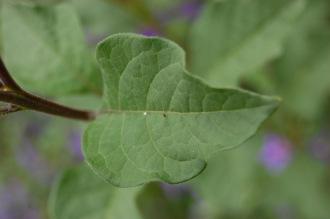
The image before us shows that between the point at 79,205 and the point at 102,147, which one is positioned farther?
the point at 79,205

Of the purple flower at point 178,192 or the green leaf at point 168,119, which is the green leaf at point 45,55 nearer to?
the green leaf at point 168,119

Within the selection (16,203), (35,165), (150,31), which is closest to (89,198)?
(150,31)

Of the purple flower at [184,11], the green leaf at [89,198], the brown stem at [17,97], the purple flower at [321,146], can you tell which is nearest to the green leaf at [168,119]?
the brown stem at [17,97]

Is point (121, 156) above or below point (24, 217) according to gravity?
above

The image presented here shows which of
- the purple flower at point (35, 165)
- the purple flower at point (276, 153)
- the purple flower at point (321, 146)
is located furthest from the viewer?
the purple flower at point (35, 165)

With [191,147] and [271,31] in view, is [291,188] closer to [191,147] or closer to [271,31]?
[271,31]

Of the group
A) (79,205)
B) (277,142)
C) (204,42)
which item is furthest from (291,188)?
(79,205)

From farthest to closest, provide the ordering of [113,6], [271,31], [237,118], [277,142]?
1. [277,142]
2. [113,6]
3. [271,31]
4. [237,118]
